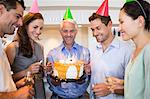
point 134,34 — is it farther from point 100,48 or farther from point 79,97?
point 79,97

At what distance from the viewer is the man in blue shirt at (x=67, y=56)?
64.1 inches

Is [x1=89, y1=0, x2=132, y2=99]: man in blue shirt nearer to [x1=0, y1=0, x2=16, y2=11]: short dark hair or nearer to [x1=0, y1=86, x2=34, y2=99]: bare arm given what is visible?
[x1=0, y1=86, x2=34, y2=99]: bare arm

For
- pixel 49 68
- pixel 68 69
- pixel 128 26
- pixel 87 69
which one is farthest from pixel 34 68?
pixel 128 26

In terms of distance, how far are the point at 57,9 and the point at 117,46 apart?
1.92 m

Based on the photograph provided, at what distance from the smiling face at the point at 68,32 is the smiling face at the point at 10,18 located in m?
0.55

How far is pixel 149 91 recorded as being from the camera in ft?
3.73

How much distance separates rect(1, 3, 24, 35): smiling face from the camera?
1301mm

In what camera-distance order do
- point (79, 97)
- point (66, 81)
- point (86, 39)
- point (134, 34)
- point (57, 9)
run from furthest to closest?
point (86, 39) < point (57, 9) < point (79, 97) < point (66, 81) < point (134, 34)

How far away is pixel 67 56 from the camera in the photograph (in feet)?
6.02

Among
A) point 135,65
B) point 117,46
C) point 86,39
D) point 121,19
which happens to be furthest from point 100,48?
point 86,39

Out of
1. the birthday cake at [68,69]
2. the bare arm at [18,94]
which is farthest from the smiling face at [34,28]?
the bare arm at [18,94]

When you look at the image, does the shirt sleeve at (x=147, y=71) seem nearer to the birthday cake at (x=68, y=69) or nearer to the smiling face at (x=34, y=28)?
the birthday cake at (x=68, y=69)

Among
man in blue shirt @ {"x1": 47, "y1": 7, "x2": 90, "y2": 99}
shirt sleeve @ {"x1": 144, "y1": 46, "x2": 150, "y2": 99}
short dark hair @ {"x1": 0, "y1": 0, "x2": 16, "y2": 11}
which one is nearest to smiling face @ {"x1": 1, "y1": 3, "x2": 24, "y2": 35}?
short dark hair @ {"x1": 0, "y1": 0, "x2": 16, "y2": 11}

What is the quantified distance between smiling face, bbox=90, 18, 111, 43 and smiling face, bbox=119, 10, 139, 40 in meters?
0.39
